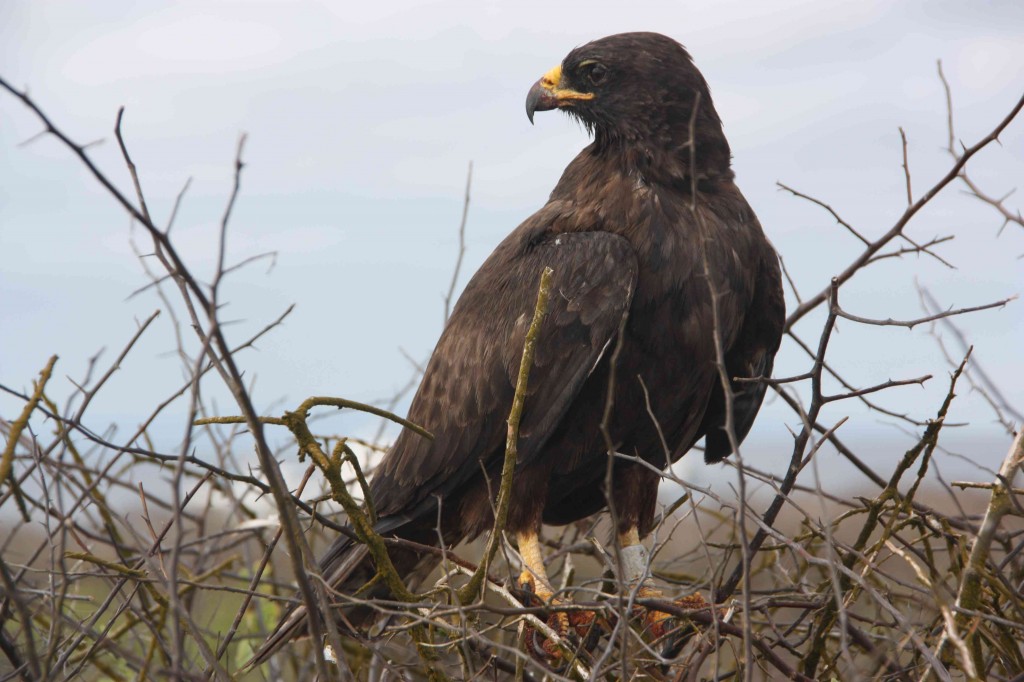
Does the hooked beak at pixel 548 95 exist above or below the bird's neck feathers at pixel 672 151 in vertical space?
above

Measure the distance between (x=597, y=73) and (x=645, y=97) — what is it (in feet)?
0.90

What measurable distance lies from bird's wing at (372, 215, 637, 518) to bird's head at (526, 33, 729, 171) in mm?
469

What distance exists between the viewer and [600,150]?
4.22 meters

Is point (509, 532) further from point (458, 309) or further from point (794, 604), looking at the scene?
point (794, 604)

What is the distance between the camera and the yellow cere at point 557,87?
168 inches

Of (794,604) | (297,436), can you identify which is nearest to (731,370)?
(794,604)

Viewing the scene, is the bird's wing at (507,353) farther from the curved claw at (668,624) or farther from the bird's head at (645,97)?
the curved claw at (668,624)

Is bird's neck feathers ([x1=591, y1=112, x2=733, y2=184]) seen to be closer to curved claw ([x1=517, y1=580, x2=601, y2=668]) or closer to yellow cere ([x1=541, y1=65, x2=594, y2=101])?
yellow cere ([x1=541, y1=65, x2=594, y2=101])

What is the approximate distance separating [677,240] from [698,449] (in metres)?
1.21

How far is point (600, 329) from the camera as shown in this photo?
11.9 feet

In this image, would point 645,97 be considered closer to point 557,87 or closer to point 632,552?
point 557,87

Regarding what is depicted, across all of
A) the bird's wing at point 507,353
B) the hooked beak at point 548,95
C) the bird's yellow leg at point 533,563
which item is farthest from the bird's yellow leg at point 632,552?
the hooked beak at point 548,95

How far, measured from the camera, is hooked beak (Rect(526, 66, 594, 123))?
4.30 meters

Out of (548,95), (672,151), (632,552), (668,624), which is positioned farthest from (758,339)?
(548,95)
